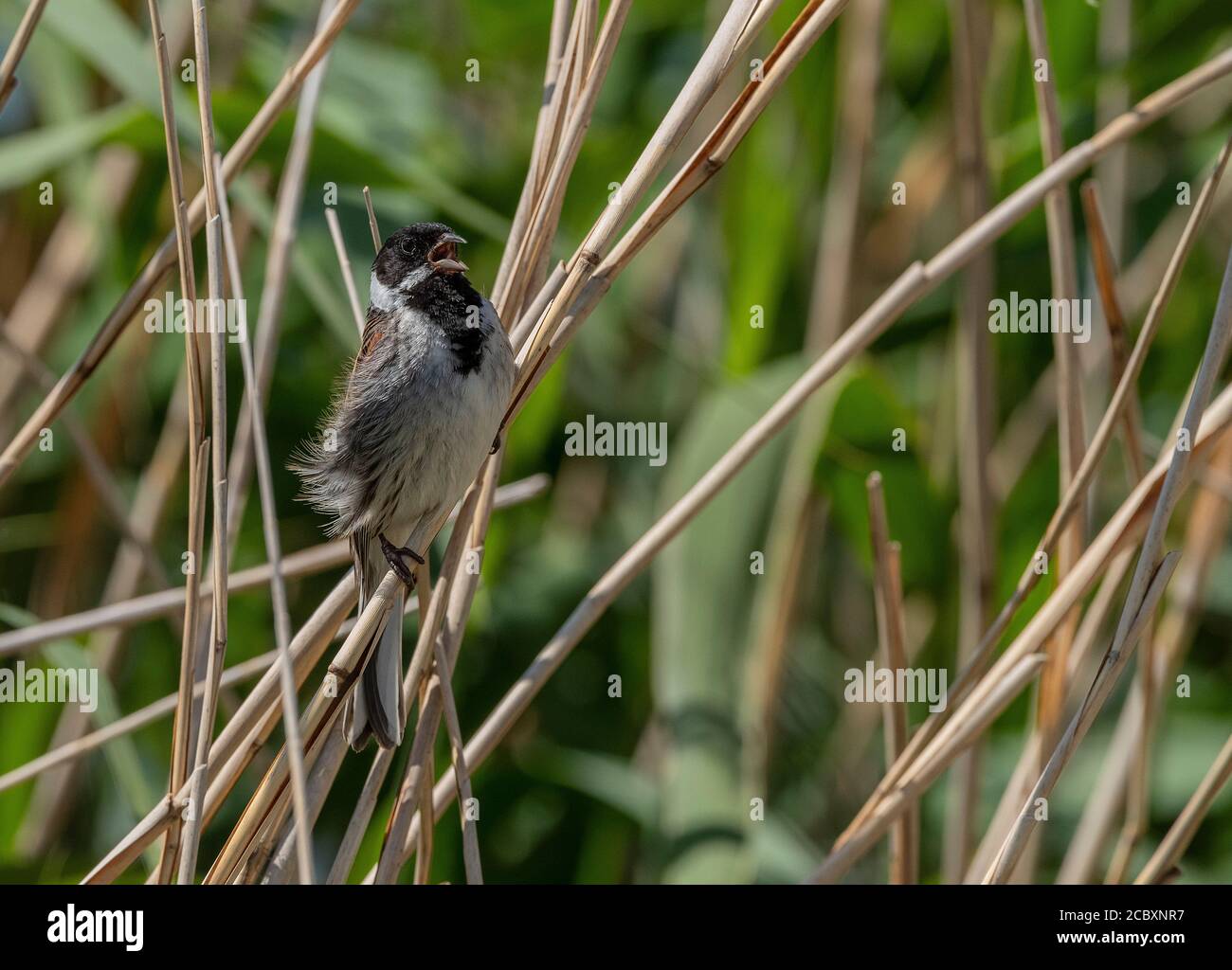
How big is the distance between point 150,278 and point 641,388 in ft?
5.48

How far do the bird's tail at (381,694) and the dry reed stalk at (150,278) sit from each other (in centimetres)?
51

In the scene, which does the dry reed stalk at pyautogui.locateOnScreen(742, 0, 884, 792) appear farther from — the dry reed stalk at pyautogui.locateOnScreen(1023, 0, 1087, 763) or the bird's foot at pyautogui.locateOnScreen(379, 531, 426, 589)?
the bird's foot at pyautogui.locateOnScreen(379, 531, 426, 589)

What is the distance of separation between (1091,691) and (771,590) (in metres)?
0.94

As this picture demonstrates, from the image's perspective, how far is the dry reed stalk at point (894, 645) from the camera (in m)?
1.97

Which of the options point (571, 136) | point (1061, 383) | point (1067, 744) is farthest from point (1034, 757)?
point (571, 136)

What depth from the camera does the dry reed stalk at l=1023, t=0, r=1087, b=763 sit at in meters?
1.95

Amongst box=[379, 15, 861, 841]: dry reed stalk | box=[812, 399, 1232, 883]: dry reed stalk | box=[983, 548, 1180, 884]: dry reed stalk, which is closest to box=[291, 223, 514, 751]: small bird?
box=[379, 15, 861, 841]: dry reed stalk

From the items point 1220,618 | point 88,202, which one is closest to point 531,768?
point 88,202

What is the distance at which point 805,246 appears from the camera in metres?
3.14

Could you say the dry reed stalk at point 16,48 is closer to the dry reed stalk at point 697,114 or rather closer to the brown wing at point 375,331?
the brown wing at point 375,331

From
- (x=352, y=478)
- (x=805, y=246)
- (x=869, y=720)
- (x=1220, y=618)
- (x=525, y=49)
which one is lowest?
(x=869, y=720)

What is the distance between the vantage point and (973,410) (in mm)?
2350

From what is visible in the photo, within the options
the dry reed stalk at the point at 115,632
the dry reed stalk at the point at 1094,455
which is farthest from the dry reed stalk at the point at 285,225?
the dry reed stalk at the point at 1094,455
